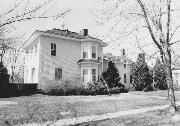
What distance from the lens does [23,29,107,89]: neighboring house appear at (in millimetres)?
25594

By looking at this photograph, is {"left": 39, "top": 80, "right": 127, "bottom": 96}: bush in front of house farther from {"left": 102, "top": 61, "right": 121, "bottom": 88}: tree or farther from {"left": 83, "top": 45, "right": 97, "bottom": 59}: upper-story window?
{"left": 83, "top": 45, "right": 97, "bottom": 59}: upper-story window

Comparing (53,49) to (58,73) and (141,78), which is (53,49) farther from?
(141,78)

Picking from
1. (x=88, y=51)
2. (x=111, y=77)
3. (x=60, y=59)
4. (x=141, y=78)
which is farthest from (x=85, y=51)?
(x=141, y=78)

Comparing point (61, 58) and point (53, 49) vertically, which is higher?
point (53, 49)

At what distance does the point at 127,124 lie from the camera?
33.2ft

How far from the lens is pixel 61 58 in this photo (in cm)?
2712

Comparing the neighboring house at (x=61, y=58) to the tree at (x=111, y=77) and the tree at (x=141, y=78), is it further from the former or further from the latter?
the tree at (x=141, y=78)

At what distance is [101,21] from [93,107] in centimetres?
576

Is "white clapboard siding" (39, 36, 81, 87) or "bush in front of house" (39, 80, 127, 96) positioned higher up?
"white clapboard siding" (39, 36, 81, 87)

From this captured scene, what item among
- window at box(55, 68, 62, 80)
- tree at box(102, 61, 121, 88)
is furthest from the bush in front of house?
tree at box(102, 61, 121, 88)

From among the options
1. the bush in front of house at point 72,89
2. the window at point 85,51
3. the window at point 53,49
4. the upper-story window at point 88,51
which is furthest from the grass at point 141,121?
the window at point 85,51

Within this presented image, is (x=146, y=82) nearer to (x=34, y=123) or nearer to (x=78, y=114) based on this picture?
(x=78, y=114)

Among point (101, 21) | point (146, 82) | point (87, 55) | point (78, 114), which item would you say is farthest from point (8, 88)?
point (146, 82)

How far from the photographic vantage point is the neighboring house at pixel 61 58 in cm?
2559
